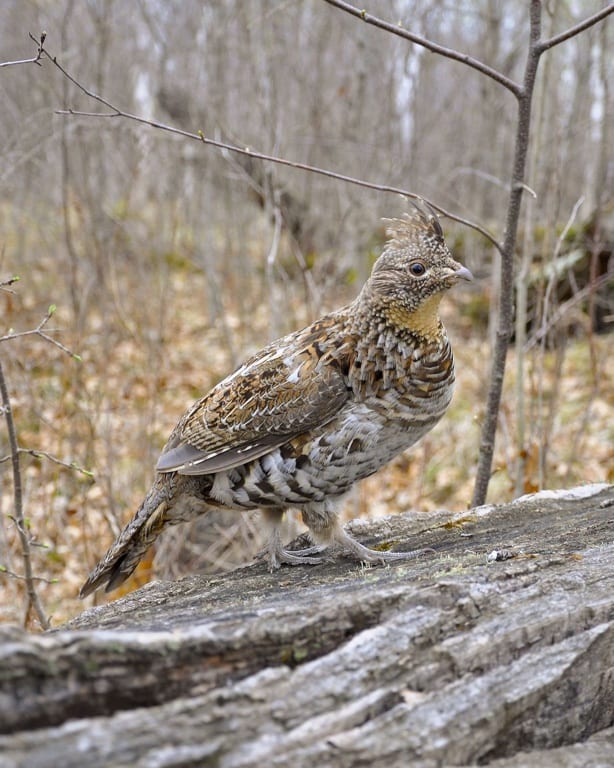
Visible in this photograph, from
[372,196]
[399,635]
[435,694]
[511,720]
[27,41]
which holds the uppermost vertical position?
[27,41]

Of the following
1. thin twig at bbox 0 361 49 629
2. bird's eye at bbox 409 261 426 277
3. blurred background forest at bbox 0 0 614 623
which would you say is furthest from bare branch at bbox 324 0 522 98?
thin twig at bbox 0 361 49 629

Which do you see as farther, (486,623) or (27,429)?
(27,429)

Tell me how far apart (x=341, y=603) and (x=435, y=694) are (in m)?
0.34

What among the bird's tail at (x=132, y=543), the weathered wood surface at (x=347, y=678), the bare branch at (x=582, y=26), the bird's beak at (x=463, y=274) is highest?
the bare branch at (x=582, y=26)

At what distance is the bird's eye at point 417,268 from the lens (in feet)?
11.2

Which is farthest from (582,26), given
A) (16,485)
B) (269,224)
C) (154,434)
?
(154,434)

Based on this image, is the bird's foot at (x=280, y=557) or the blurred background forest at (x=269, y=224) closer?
the bird's foot at (x=280, y=557)

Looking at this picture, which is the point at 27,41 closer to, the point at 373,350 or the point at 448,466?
the point at 448,466

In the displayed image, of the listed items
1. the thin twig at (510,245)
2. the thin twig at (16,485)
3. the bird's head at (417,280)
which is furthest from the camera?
the bird's head at (417,280)

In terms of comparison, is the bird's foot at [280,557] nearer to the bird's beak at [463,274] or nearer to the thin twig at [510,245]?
the thin twig at [510,245]

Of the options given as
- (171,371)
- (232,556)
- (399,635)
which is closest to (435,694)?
(399,635)

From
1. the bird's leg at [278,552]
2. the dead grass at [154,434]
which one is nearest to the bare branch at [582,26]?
the dead grass at [154,434]

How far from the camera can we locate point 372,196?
802 centimetres

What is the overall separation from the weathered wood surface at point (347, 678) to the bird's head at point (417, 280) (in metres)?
1.22
